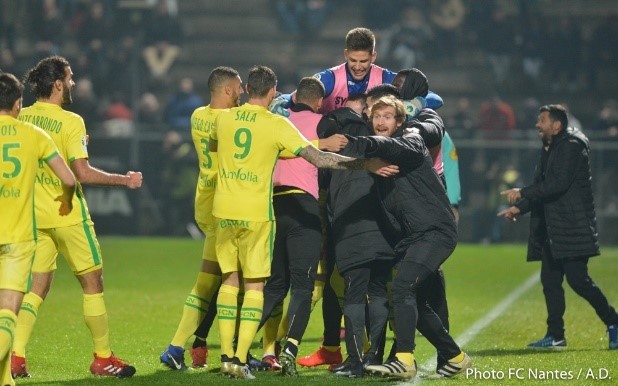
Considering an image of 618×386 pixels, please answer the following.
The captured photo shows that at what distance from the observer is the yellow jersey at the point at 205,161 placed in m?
9.12

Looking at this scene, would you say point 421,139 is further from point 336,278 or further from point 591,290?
point 591,290

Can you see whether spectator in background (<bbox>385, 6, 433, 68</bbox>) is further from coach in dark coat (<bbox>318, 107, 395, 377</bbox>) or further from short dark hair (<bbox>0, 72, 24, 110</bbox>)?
short dark hair (<bbox>0, 72, 24, 110</bbox>)

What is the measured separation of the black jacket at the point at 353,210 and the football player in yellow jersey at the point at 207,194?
73 cm

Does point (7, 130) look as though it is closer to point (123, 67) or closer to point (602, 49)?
point (123, 67)

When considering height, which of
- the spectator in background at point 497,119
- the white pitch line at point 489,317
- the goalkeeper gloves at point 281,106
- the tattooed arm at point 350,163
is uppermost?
the spectator in background at point 497,119

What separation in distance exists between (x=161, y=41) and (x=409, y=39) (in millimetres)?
5358

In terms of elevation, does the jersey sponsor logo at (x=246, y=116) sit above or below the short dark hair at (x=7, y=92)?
below

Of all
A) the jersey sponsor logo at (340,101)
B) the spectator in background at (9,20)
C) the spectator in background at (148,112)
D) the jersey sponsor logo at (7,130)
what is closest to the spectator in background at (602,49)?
the spectator in background at (148,112)

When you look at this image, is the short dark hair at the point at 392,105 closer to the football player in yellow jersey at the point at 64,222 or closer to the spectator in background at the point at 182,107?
the football player in yellow jersey at the point at 64,222

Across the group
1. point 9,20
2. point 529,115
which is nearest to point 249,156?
point 529,115

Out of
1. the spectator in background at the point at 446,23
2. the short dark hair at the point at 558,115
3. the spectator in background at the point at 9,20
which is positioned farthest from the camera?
the spectator in background at the point at 446,23

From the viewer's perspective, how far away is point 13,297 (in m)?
7.46

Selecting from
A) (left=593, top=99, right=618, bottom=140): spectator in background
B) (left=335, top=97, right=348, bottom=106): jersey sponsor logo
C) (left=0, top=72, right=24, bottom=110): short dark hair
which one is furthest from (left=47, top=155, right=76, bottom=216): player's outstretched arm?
(left=593, top=99, right=618, bottom=140): spectator in background

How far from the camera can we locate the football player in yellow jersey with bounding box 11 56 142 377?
27.2 feet
